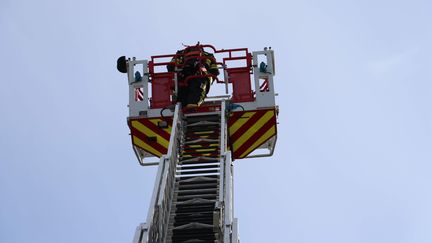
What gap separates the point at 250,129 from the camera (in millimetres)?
12961

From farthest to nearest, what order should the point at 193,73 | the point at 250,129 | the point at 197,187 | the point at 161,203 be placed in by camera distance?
the point at 193,73 → the point at 250,129 → the point at 197,187 → the point at 161,203

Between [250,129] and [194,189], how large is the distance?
2.63 m

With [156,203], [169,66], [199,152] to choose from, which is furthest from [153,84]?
[156,203]

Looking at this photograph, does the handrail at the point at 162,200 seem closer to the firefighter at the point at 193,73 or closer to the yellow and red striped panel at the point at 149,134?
the firefighter at the point at 193,73

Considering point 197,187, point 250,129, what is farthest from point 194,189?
point 250,129

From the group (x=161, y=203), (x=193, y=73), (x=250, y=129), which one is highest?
(x=193, y=73)

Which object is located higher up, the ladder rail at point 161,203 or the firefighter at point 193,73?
the firefighter at point 193,73

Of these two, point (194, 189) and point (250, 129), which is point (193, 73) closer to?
point (250, 129)

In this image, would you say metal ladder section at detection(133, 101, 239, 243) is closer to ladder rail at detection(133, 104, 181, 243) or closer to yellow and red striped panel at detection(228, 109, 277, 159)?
ladder rail at detection(133, 104, 181, 243)

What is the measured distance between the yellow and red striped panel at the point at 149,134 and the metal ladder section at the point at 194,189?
0.87m

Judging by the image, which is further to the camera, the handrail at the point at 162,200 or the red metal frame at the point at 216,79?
the red metal frame at the point at 216,79

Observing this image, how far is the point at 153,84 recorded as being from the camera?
1348 centimetres

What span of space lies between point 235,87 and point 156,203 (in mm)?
4131

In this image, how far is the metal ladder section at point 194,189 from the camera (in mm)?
9273
